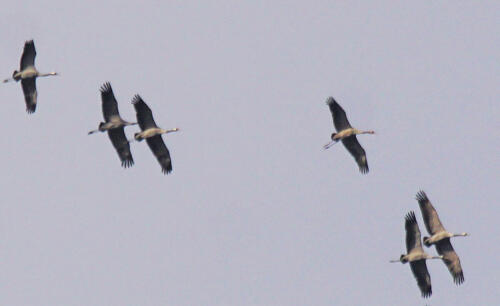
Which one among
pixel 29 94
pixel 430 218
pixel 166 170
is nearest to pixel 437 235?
pixel 430 218

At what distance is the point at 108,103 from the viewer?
70.3 m

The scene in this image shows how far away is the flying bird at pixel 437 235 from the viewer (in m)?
69.1

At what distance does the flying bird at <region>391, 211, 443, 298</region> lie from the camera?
2697 inches

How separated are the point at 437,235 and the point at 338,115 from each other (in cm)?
644

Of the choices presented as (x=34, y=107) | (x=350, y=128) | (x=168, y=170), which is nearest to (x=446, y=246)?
(x=350, y=128)

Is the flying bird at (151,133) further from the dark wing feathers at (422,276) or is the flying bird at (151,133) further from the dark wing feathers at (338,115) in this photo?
the dark wing feathers at (422,276)

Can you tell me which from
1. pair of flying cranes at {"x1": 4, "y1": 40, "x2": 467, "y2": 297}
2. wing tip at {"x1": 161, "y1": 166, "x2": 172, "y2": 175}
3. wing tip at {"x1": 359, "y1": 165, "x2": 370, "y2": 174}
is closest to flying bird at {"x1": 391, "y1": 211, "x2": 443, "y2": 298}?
pair of flying cranes at {"x1": 4, "y1": 40, "x2": 467, "y2": 297}

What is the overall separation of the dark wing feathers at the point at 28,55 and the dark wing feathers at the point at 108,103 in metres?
3.76

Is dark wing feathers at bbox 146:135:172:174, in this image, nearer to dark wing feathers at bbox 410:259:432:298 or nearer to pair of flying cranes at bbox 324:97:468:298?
pair of flying cranes at bbox 324:97:468:298

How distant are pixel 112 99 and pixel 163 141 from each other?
3.75m

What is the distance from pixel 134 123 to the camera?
234 ft

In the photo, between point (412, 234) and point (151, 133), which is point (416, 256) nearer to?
point (412, 234)

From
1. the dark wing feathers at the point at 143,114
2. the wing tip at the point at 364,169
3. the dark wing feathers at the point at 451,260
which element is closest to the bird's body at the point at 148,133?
the dark wing feathers at the point at 143,114

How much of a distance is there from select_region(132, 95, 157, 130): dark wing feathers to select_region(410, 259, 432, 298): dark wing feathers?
40.6 feet
